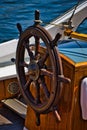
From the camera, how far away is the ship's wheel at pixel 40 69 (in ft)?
8.12

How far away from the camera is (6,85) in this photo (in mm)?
3900

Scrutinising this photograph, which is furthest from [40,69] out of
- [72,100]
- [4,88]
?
[4,88]

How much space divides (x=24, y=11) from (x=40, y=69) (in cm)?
628

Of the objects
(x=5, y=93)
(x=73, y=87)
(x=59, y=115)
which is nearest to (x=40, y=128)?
(x=59, y=115)

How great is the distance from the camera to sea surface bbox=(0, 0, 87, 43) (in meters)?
7.57

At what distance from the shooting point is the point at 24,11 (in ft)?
28.7

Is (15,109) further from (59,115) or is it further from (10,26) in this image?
(10,26)

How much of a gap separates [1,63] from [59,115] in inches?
66.7

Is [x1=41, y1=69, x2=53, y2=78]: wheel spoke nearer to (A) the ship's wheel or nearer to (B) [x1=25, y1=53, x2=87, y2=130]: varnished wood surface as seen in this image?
(A) the ship's wheel

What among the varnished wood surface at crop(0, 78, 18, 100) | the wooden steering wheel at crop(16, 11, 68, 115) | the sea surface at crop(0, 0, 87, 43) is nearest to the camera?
the wooden steering wheel at crop(16, 11, 68, 115)

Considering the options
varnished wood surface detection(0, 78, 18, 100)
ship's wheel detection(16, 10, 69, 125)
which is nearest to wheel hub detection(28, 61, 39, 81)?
ship's wheel detection(16, 10, 69, 125)

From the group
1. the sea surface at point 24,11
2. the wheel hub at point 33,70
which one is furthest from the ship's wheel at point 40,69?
the sea surface at point 24,11

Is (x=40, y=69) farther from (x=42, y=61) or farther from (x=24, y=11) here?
(x=24, y=11)

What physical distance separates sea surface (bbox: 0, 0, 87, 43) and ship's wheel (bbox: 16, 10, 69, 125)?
419 centimetres
